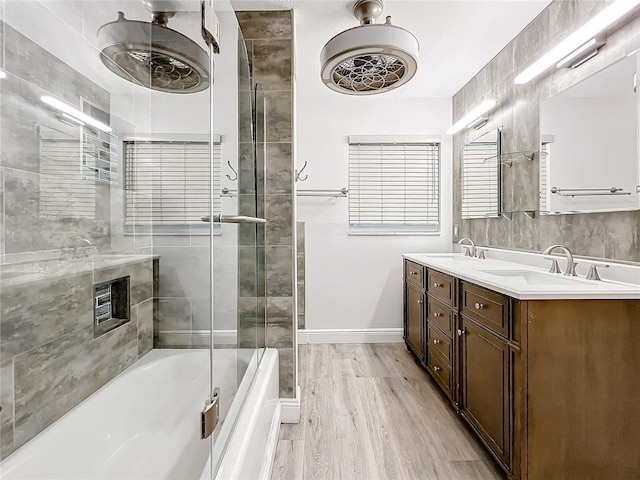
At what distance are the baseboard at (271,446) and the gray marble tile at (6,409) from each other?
0.84 metres

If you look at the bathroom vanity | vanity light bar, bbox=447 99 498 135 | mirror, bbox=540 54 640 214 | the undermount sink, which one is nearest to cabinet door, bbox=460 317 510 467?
the bathroom vanity

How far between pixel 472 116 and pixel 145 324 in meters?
2.82

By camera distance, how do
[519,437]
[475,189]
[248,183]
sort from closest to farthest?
[519,437] → [248,183] → [475,189]

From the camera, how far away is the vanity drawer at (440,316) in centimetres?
211

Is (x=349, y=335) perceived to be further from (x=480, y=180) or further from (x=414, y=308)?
(x=480, y=180)

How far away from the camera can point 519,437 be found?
140 centimetres

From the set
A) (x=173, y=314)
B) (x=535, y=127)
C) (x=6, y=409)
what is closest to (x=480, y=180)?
(x=535, y=127)

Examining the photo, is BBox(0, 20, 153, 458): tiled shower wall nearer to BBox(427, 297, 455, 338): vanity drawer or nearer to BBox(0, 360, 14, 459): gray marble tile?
BBox(0, 360, 14, 459): gray marble tile

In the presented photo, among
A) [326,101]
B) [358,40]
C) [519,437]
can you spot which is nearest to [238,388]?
[519,437]

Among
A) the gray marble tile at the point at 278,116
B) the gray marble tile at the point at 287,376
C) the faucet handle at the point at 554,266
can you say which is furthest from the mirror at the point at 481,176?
the gray marble tile at the point at 287,376

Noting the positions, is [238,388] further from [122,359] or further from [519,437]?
[519,437]

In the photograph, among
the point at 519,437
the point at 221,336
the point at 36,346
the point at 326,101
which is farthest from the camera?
the point at 326,101

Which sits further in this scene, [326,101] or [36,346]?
[326,101]

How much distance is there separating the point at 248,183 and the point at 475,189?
207 centimetres
